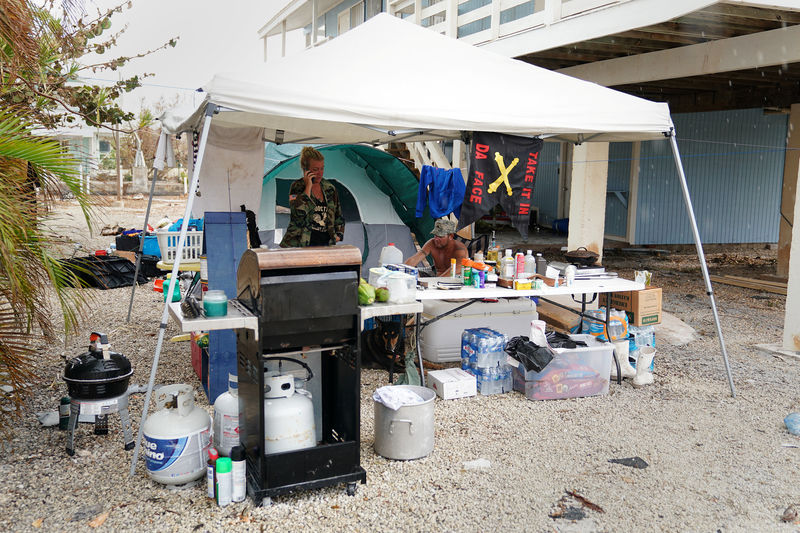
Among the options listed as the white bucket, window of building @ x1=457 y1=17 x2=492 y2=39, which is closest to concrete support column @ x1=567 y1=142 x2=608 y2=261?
window of building @ x1=457 y1=17 x2=492 y2=39

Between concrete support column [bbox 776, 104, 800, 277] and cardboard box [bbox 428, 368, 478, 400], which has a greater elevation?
concrete support column [bbox 776, 104, 800, 277]

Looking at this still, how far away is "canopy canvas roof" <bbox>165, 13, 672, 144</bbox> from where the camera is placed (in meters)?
3.90

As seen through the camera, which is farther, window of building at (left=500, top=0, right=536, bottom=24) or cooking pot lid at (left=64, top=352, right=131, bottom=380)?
window of building at (left=500, top=0, right=536, bottom=24)

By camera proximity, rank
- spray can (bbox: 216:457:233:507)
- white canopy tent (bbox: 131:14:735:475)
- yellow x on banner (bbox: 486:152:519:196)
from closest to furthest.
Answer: spray can (bbox: 216:457:233:507) < white canopy tent (bbox: 131:14:735:475) < yellow x on banner (bbox: 486:152:519:196)

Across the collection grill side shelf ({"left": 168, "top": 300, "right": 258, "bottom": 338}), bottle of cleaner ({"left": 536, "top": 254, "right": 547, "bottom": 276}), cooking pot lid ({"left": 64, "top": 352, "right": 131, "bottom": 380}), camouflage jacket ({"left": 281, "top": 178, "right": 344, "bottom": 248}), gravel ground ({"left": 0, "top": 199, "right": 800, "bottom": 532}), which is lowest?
gravel ground ({"left": 0, "top": 199, "right": 800, "bottom": 532})

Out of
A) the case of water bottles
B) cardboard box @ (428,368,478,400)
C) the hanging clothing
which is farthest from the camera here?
the hanging clothing

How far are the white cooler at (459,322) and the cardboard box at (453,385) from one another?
2.01 feet

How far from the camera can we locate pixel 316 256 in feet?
10.3

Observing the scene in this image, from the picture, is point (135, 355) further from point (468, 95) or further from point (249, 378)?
point (468, 95)

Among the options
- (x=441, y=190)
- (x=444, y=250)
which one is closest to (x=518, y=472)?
(x=444, y=250)

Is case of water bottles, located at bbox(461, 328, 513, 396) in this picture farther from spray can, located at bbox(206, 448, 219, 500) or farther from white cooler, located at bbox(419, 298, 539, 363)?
spray can, located at bbox(206, 448, 219, 500)

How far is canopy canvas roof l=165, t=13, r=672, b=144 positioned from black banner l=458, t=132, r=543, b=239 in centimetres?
31

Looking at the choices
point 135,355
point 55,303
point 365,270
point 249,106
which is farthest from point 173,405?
point 55,303

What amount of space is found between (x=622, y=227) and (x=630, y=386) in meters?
9.44
